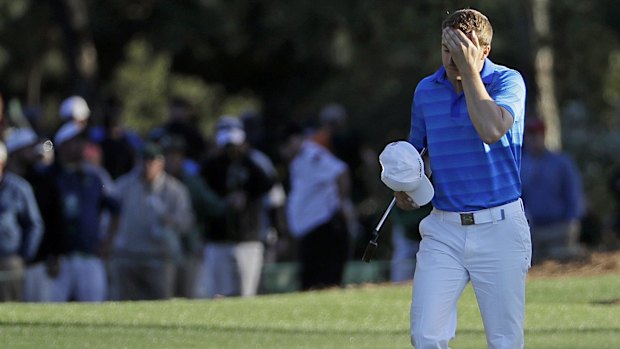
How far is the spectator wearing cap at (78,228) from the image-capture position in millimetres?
14781

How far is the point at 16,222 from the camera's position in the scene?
550 inches

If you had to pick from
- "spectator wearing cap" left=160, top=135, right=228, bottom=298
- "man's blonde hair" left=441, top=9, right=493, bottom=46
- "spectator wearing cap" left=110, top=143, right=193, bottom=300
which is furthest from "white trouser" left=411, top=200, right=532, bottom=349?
"spectator wearing cap" left=160, top=135, right=228, bottom=298

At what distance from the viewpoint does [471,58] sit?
284 inches

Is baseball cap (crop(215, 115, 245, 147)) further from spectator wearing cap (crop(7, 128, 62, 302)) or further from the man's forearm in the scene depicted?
the man's forearm

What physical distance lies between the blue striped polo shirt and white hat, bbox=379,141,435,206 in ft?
0.33

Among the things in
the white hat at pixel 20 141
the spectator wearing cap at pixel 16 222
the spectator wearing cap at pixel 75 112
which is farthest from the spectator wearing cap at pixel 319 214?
the spectator wearing cap at pixel 16 222

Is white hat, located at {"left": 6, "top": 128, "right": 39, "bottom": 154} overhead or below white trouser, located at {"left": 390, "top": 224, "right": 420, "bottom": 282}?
overhead

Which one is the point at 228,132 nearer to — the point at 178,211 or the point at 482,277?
the point at 178,211

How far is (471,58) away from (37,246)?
328 inches

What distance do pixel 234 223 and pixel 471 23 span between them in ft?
30.6

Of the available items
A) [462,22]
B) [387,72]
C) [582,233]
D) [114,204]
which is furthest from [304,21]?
[462,22]

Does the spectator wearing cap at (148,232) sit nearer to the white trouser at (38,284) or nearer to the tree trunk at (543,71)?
the white trouser at (38,284)

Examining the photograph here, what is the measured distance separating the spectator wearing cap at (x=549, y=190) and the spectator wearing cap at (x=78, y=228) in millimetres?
5419

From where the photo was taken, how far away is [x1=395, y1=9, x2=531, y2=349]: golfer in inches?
289
